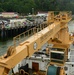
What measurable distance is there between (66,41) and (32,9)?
7798 centimetres

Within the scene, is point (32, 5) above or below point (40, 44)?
above

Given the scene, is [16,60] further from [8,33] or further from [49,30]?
[8,33]

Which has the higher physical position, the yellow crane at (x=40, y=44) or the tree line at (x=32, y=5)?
the tree line at (x=32, y=5)

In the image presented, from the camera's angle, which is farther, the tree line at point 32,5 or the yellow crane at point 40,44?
the tree line at point 32,5

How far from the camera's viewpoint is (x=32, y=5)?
98062 millimetres

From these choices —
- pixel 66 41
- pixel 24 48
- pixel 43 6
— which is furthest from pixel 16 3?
pixel 24 48

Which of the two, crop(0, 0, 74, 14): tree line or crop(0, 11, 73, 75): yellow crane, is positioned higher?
crop(0, 0, 74, 14): tree line

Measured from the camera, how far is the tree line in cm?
9194

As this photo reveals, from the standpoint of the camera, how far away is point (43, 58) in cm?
1515

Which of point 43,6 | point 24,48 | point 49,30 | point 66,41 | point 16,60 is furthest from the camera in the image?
point 43,6

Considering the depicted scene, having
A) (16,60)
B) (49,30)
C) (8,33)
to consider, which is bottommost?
(8,33)

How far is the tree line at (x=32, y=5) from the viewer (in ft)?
302

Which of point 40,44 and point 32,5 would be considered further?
point 32,5

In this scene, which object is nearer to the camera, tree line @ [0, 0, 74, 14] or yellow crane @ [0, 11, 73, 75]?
yellow crane @ [0, 11, 73, 75]
